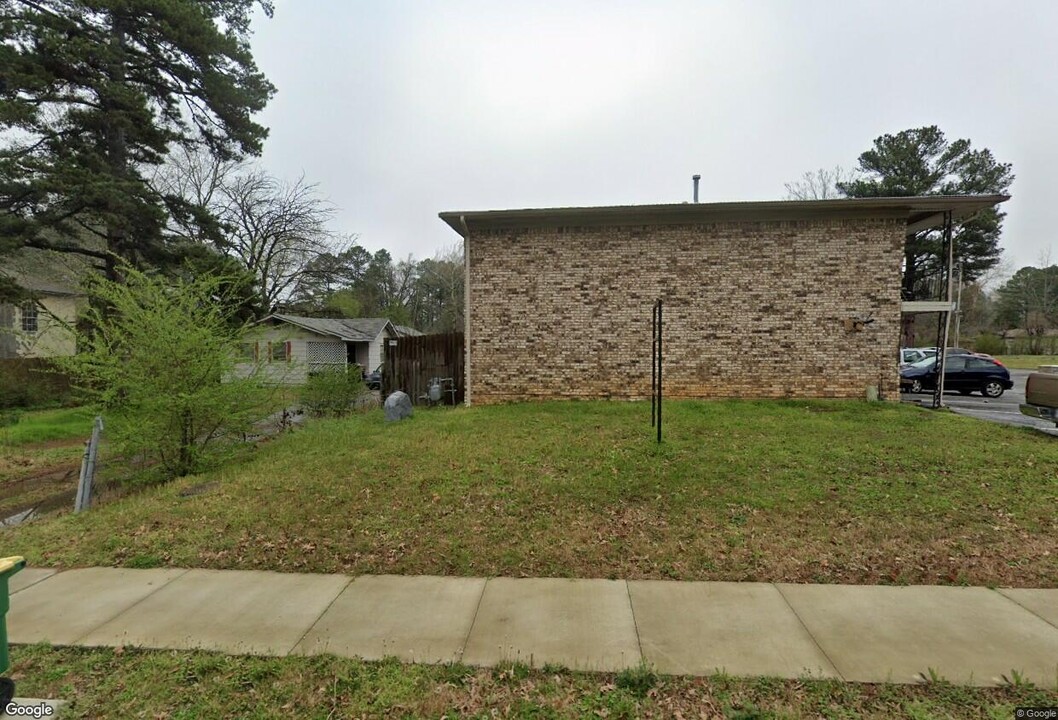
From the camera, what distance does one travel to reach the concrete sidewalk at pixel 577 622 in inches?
105

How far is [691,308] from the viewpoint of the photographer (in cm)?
1067

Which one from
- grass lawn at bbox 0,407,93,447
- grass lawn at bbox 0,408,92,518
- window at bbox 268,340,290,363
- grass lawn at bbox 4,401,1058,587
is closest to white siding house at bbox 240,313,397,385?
grass lawn at bbox 0,407,93,447

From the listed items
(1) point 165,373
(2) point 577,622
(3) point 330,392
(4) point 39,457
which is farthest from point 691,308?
(4) point 39,457

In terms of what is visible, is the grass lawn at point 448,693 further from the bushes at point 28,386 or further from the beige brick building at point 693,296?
the bushes at point 28,386

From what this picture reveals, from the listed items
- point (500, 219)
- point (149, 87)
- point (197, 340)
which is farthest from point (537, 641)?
point (149, 87)

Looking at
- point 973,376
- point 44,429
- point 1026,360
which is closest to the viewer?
point 44,429

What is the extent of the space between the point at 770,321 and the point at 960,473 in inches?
211

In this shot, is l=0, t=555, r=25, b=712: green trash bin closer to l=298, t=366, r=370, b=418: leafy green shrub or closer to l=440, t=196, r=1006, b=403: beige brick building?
l=440, t=196, r=1006, b=403: beige brick building

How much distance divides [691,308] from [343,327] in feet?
71.8

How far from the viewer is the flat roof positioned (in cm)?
998

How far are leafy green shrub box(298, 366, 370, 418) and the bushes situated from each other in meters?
9.82

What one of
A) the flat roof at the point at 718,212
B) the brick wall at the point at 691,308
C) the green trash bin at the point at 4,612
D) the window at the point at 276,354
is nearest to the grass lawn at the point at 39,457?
the window at the point at 276,354

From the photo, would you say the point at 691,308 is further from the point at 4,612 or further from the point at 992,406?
the point at 4,612

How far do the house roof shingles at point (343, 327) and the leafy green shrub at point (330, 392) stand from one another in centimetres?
1213
